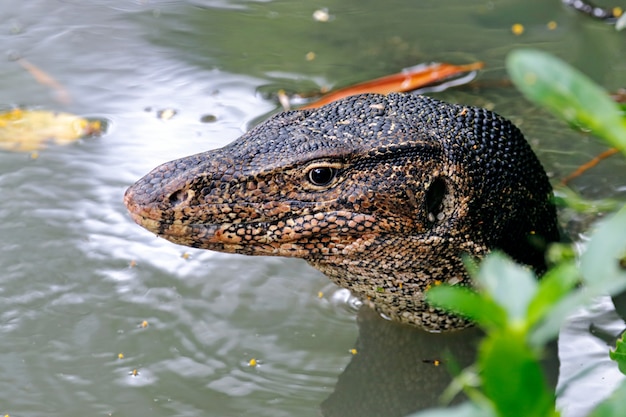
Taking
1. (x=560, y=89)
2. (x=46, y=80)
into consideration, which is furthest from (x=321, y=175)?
(x=46, y=80)

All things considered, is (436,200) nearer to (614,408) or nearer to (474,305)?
(614,408)

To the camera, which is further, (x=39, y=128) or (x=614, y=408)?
(x=39, y=128)

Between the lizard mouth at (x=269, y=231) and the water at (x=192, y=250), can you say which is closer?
the lizard mouth at (x=269, y=231)

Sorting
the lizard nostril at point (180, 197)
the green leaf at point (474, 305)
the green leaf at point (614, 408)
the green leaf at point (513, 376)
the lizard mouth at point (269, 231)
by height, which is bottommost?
the lizard mouth at point (269, 231)

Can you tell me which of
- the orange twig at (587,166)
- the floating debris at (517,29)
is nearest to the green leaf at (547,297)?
the orange twig at (587,166)

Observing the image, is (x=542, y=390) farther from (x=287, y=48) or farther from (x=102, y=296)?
(x=287, y=48)

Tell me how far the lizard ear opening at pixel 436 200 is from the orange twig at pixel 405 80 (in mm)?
2247

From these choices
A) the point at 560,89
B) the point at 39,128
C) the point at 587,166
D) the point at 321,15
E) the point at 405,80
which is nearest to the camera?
the point at 560,89

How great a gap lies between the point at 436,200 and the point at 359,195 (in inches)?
15.3

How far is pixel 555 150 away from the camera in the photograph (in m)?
5.88

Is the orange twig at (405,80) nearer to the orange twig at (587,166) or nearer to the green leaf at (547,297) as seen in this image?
the orange twig at (587,166)

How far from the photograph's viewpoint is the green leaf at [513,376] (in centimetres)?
125

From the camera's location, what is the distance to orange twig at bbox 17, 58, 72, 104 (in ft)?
21.4

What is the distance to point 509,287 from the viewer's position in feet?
4.34
